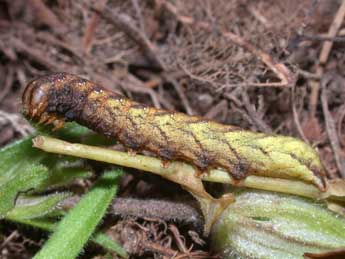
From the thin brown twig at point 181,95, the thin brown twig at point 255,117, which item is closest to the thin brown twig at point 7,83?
the thin brown twig at point 181,95

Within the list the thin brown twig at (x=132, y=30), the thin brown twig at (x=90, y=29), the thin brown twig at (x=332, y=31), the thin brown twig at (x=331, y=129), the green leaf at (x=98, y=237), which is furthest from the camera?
the thin brown twig at (x=90, y=29)

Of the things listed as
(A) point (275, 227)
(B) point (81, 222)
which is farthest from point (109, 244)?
(A) point (275, 227)

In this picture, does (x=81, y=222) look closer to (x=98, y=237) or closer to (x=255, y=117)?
(x=98, y=237)

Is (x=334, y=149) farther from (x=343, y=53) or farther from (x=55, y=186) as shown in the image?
(x=55, y=186)

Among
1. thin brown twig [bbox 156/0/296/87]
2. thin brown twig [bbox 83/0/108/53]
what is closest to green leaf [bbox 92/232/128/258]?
thin brown twig [bbox 156/0/296/87]

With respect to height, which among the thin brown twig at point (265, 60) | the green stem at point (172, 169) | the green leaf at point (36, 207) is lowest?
the green leaf at point (36, 207)

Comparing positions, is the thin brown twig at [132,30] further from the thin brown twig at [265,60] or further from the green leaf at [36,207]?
the green leaf at [36,207]
